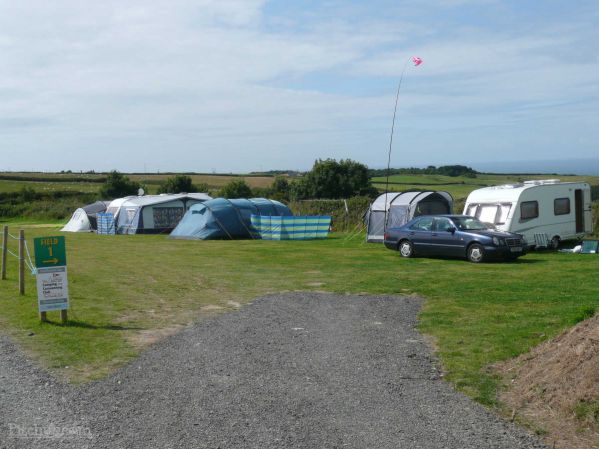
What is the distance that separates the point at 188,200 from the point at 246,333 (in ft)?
97.9

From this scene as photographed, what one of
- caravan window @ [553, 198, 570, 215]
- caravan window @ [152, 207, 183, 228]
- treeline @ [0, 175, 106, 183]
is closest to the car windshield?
caravan window @ [553, 198, 570, 215]

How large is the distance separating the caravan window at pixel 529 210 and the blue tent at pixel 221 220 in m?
14.0

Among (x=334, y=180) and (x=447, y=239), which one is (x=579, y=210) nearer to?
(x=447, y=239)

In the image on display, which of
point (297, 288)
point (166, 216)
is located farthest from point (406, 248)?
point (166, 216)

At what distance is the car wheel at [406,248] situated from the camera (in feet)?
74.7

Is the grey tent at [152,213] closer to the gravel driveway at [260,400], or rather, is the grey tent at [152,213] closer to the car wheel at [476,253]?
the car wheel at [476,253]

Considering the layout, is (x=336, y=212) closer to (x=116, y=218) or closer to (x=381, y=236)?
(x=381, y=236)

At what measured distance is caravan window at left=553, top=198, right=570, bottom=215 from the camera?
24.8 m

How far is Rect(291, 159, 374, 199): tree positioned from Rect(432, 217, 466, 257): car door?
4615 centimetres

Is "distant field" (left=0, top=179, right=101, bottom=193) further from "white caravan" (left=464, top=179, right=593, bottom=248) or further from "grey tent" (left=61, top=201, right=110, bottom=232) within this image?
"white caravan" (left=464, top=179, right=593, bottom=248)

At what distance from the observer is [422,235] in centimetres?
2234

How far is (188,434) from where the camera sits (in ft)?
20.0

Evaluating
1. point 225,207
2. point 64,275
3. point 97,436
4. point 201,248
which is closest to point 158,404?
point 97,436

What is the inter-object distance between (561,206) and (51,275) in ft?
62.9
